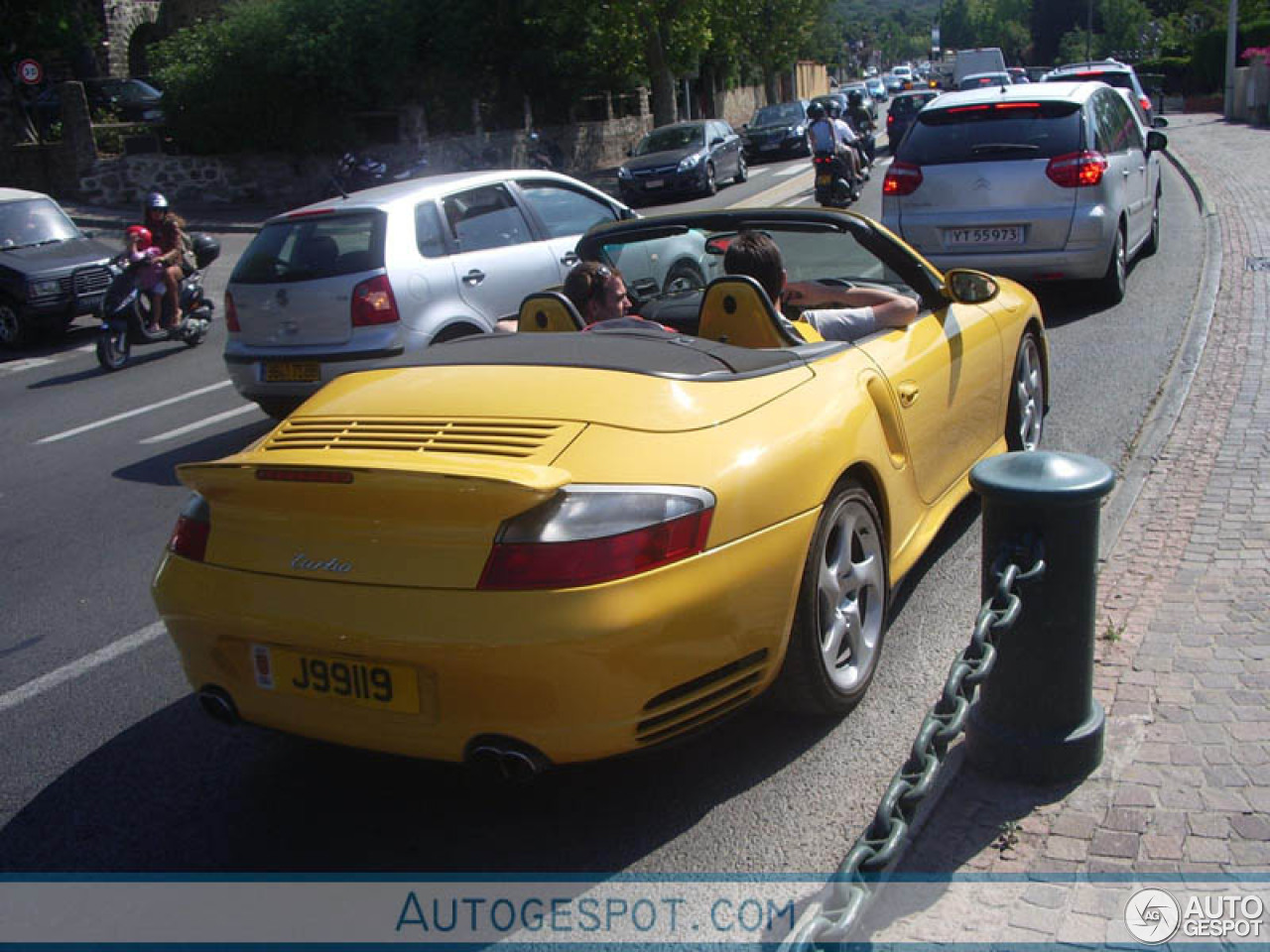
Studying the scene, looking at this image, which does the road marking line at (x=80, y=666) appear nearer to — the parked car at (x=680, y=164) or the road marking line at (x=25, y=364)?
the road marking line at (x=25, y=364)

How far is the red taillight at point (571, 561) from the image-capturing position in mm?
3072

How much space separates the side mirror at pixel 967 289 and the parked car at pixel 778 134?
109ft

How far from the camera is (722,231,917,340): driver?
486cm

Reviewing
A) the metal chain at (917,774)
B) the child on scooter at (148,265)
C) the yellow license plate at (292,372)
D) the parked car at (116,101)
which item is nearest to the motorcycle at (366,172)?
the parked car at (116,101)

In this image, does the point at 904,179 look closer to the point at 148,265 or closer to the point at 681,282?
the point at 681,282

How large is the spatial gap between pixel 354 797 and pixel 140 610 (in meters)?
2.32

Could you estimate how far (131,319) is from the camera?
1295 cm

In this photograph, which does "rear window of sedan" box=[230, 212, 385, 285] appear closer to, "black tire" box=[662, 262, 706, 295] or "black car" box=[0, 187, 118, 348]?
"black tire" box=[662, 262, 706, 295]

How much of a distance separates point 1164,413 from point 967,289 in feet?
8.12

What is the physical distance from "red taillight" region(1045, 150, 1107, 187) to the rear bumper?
762 centimetres

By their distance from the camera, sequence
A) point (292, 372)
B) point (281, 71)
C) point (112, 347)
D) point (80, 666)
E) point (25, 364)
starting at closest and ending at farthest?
1. point (80, 666)
2. point (292, 372)
3. point (112, 347)
4. point (25, 364)
5. point (281, 71)

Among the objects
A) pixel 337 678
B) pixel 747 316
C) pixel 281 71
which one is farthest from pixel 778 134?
pixel 337 678

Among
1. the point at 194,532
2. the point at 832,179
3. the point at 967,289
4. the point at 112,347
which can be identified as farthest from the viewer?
the point at 832,179

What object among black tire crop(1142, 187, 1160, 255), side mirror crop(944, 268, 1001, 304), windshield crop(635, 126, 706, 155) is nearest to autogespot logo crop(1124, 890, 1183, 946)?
side mirror crop(944, 268, 1001, 304)
